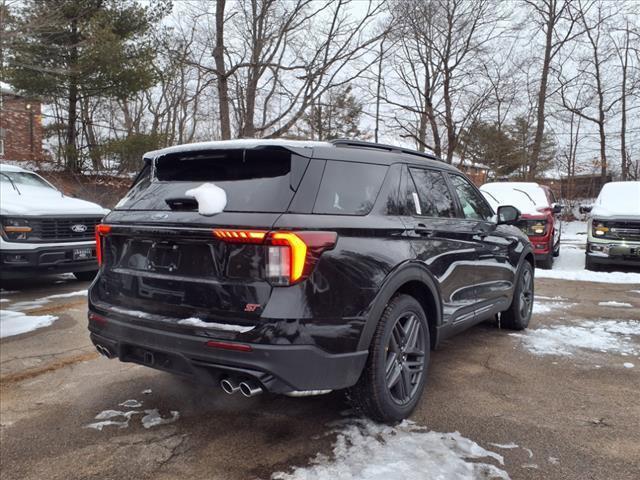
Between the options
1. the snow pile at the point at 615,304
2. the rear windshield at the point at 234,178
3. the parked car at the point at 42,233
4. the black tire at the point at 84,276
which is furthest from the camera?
the black tire at the point at 84,276

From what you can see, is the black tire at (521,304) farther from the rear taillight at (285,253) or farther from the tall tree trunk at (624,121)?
the tall tree trunk at (624,121)

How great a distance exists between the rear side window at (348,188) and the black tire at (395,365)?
2.05 feet

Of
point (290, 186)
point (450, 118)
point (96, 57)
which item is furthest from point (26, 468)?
point (450, 118)

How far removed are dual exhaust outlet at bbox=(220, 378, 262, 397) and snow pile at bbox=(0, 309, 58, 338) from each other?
3692 mm

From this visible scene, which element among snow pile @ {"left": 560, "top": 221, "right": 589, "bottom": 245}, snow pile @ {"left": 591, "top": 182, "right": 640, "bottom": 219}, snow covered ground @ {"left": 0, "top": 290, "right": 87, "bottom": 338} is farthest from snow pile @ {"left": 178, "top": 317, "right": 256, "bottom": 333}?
snow pile @ {"left": 560, "top": 221, "right": 589, "bottom": 245}

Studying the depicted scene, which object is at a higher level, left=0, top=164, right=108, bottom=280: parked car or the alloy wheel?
left=0, top=164, right=108, bottom=280: parked car

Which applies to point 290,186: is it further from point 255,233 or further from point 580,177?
point 580,177

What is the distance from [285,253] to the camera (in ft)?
7.84

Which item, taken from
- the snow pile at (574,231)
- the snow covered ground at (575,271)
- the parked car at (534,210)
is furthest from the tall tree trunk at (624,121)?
the parked car at (534,210)

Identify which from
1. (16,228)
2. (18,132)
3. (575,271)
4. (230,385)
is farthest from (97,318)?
(18,132)

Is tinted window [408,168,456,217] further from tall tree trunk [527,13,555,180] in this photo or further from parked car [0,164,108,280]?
tall tree trunk [527,13,555,180]

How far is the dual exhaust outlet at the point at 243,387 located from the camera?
96.3 inches

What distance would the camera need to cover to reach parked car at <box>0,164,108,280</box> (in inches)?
262

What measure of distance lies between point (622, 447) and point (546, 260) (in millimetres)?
7928
